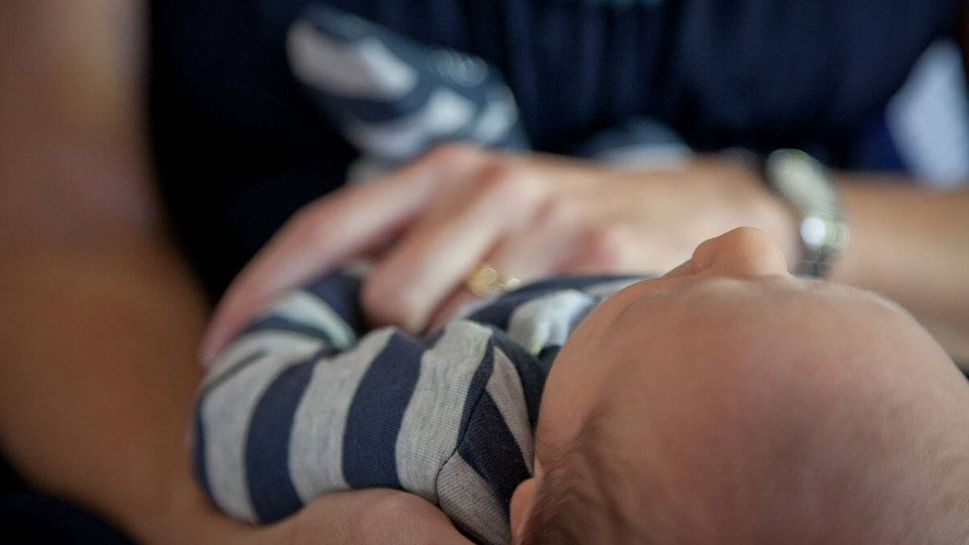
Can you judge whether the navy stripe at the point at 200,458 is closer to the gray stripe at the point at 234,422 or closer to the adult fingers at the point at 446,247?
the gray stripe at the point at 234,422

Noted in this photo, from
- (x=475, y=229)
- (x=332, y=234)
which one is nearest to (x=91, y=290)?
(x=332, y=234)

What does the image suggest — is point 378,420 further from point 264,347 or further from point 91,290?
point 91,290

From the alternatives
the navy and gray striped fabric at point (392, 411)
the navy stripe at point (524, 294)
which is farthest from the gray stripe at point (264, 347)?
the navy stripe at point (524, 294)

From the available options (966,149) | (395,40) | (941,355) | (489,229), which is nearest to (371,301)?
(489,229)

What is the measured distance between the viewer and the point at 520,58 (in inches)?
26.6

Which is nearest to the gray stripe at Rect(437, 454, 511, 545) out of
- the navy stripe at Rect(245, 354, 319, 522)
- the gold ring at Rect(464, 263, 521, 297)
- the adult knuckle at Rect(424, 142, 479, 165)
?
the navy stripe at Rect(245, 354, 319, 522)

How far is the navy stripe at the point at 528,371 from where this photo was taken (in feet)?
1.18

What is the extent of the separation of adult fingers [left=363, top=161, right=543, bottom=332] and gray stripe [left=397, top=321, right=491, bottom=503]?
14 centimetres

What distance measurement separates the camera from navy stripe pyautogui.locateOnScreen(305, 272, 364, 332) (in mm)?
530

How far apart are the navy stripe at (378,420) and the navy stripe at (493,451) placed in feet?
0.12

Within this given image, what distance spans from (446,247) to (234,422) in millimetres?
179

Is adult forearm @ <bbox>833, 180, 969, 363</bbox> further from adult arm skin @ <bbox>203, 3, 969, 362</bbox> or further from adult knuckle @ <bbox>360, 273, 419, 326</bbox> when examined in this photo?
adult knuckle @ <bbox>360, 273, 419, 326</bbox>

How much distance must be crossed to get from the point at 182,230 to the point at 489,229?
1.07ft

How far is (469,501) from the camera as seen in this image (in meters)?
0.34
